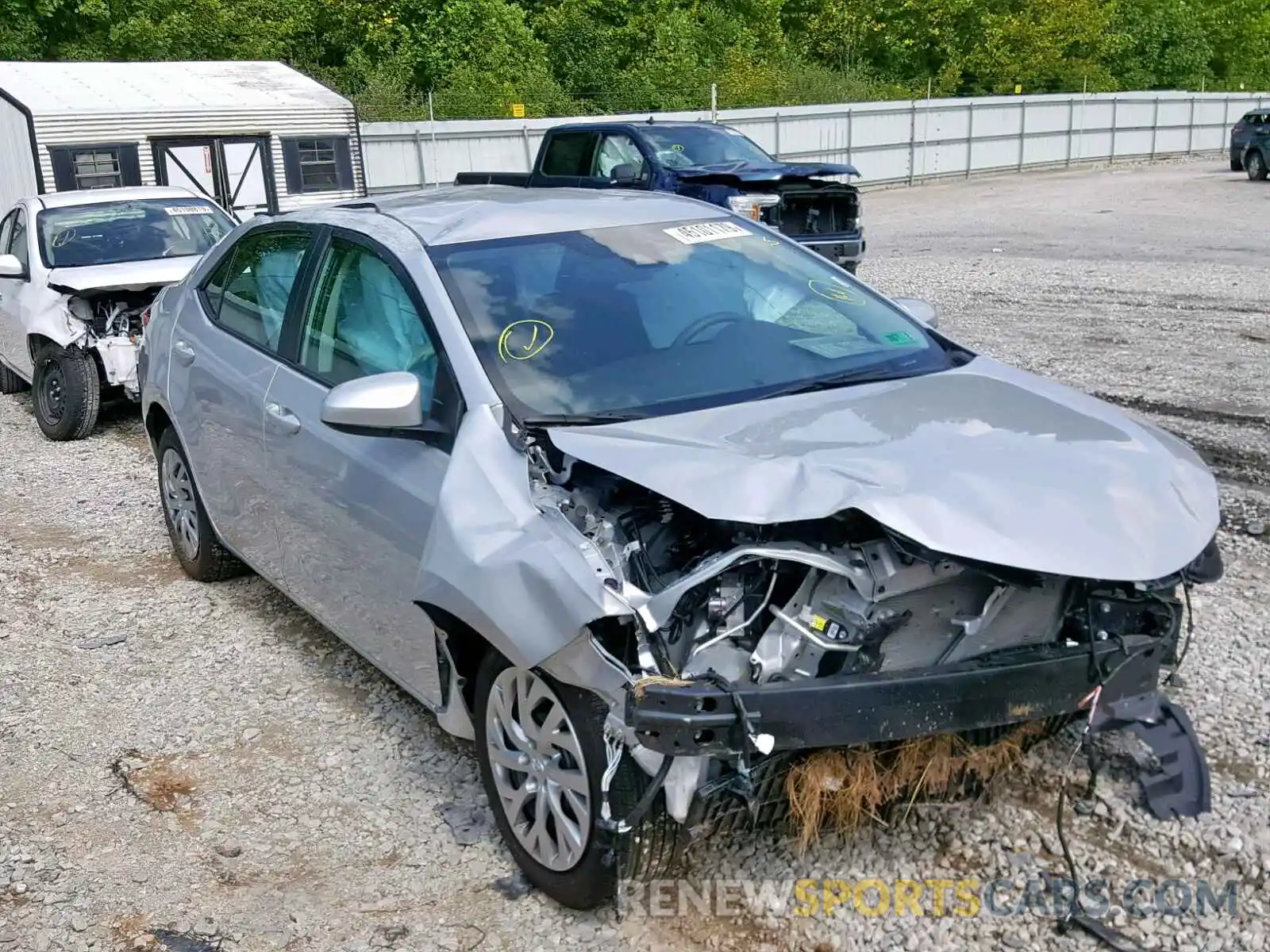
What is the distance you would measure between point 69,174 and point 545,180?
22.4 feet

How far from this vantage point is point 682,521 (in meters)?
3.14

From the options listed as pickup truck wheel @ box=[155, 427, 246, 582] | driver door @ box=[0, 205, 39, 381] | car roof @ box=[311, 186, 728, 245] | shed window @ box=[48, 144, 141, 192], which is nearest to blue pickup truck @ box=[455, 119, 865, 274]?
driver door @ box=[0, 205, 39, 381]

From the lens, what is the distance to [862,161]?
32875 mm

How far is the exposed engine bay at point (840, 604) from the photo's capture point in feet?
9.55

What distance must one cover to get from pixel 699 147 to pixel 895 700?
12723 mm

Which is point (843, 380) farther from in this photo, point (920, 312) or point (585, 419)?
point (920, 312)

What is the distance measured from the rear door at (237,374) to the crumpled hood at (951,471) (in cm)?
177

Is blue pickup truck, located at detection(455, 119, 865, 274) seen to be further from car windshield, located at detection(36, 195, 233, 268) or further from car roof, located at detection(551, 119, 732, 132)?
car windshield, located at detection(36, 195, 233, 268)

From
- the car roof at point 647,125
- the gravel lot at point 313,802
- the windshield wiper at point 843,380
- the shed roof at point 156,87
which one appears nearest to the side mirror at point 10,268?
the gravel lot at point 313,802

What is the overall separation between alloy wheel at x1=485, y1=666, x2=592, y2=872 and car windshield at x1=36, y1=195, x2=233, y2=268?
6846 millimetres

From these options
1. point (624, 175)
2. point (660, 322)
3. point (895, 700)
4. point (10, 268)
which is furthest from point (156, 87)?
point (895, 700)

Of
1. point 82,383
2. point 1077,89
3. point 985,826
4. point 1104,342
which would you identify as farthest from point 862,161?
point 985,826

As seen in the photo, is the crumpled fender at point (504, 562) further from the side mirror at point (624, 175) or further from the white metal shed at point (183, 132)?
the white metal shed at point (183, 132)

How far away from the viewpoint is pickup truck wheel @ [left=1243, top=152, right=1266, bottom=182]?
27.7 m
